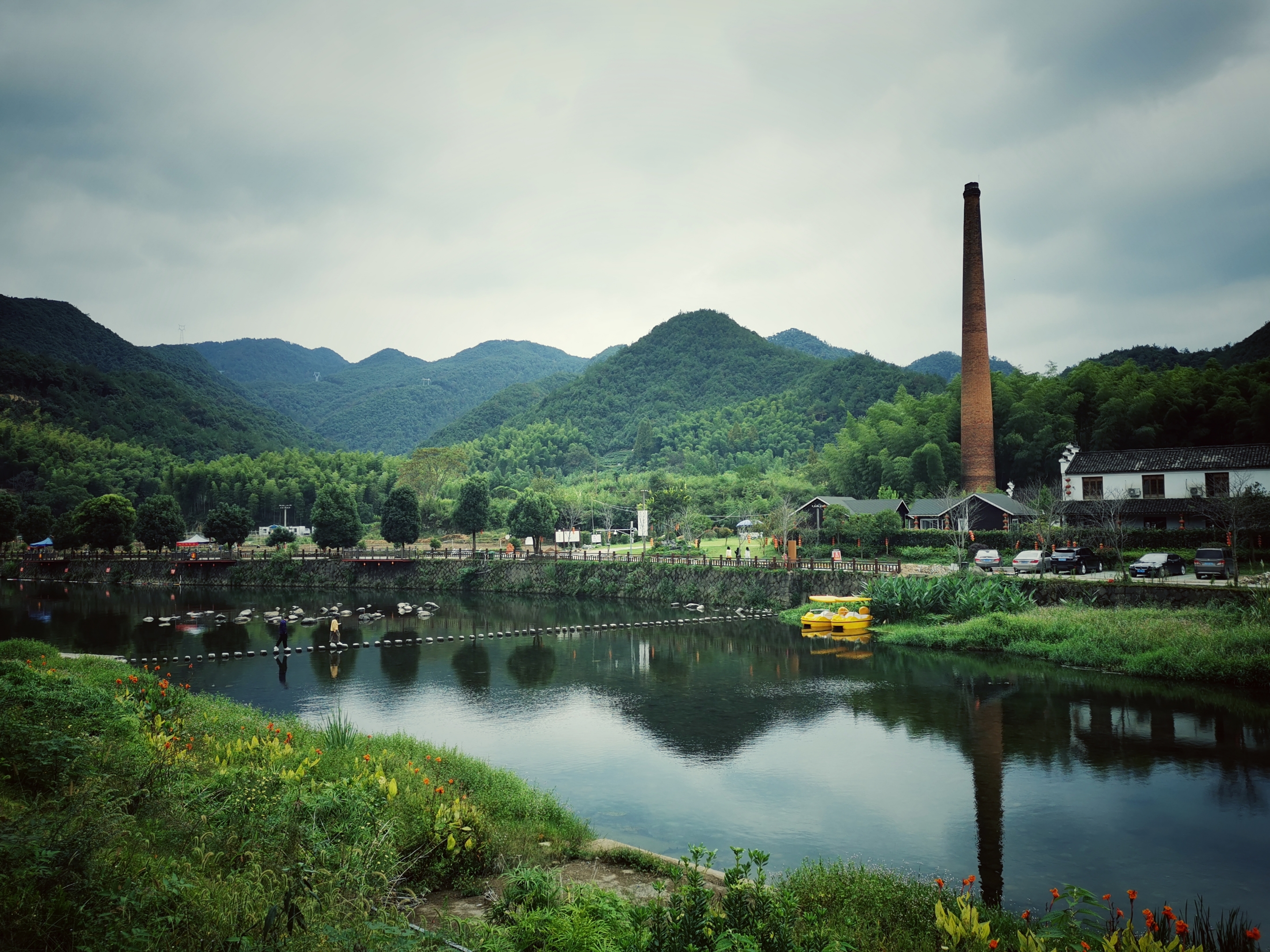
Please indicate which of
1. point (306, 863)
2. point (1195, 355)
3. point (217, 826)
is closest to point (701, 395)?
point (1195, 355)

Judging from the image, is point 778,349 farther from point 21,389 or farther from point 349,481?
point 21,389

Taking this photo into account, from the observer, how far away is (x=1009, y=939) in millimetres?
7648

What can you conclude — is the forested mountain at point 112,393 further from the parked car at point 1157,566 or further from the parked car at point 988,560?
the parked car at point 1157,566

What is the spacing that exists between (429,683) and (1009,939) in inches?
724

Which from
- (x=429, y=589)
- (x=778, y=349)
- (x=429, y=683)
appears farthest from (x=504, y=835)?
(x=778, y=349)

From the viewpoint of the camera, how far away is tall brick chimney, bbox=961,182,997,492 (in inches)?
1893

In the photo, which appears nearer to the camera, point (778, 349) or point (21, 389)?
A: point (21, 389)

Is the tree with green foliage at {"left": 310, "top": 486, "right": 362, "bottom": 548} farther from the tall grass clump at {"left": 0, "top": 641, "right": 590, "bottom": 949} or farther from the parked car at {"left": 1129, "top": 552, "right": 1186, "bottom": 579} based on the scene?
the parked car at {"left": 1129, "top": 552, "right": 1186, "bottom": 579}

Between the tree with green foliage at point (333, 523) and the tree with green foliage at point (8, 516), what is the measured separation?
24706mm

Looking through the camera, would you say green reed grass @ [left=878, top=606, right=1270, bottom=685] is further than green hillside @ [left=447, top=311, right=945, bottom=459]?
No

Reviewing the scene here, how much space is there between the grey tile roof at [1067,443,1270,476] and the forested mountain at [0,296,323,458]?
333 feet

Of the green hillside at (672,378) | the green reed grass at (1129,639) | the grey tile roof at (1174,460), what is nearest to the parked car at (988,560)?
the green reed grass at (1129,639)

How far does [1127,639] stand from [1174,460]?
69.3 feet

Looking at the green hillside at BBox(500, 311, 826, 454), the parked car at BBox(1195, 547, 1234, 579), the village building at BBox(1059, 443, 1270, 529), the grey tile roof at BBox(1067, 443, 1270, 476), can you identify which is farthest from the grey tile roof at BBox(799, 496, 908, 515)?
the green hillside at BBox(500, 311, 826, 454)
